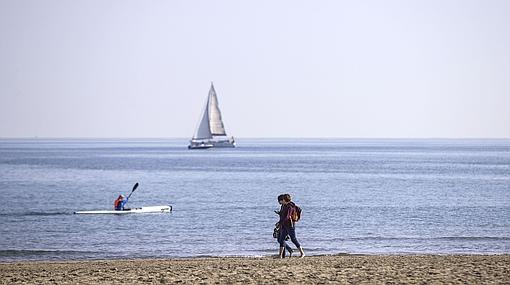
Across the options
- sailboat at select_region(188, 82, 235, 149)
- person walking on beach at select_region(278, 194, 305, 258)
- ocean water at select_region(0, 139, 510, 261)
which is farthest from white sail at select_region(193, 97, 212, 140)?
person walking on beach at select_region(278, 194, 305, 258)

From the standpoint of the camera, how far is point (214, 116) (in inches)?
6929

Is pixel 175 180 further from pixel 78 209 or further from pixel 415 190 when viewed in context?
pixel 78 209

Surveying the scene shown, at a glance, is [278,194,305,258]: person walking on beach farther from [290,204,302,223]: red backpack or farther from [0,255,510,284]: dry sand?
[0,255,510,284]: dry sand

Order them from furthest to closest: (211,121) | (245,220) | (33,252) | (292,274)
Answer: (211,121) < (245,220) < (33,252) < (292,274)

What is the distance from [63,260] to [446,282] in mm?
16656

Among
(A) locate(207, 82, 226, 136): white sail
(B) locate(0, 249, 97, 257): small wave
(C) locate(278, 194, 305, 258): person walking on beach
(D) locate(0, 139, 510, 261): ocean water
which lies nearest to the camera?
(C) locate(278, 194, 305, 258): person walking on beach

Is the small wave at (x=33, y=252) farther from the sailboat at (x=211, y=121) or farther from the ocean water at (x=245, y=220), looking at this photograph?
the sailboat at (x=211, y=121)

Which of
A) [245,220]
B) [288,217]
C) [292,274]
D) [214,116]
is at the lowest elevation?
[245,220]

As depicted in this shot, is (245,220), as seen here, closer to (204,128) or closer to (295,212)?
(295,212)

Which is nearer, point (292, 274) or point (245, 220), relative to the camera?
point (292, 274)

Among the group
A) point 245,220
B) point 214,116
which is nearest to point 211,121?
point 214,116

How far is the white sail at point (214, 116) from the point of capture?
568 ft

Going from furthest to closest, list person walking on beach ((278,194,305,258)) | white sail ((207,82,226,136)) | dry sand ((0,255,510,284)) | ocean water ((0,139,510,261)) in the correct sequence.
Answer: white sail ((207,82,226,136))
ocean water ((0,139,510,261))
person walking on beach ((278,194,305,258))
dry sand ((0,255,510,284))

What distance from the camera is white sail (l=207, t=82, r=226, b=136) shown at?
568ft
